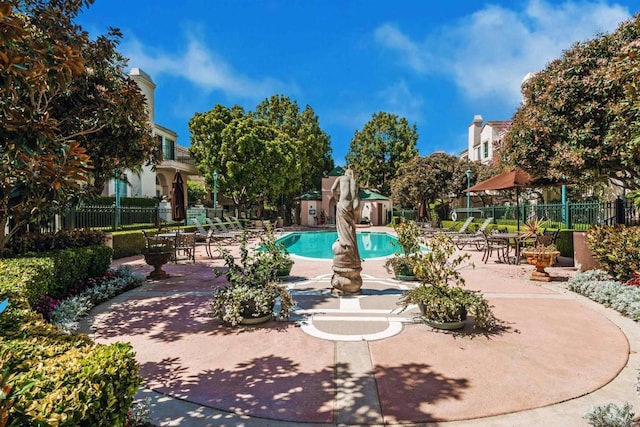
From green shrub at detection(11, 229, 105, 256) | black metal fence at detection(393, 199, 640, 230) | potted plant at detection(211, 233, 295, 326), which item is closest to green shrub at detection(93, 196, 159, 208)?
green shrub at detection(11, 229, 105, 256)

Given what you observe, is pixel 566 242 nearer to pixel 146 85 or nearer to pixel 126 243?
pixel 126 243

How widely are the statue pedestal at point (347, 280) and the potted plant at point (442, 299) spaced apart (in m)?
1.62

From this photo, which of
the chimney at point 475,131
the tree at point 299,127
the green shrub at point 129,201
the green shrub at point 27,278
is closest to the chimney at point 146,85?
the green shrub at point 129,201

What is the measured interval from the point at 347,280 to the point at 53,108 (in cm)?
681

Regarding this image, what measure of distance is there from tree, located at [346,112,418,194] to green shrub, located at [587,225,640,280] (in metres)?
31.2

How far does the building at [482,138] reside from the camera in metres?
30.3

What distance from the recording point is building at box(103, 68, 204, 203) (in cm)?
2335

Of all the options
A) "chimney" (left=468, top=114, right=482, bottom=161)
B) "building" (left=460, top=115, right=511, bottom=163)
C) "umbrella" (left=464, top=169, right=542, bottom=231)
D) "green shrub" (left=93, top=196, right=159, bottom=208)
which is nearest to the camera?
"umbrella" (left=464, top=169, right=542, bottom=231)

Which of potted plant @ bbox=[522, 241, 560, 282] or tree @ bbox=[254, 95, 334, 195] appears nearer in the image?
potted plant @ bbox=[522, 241, 560, 282]

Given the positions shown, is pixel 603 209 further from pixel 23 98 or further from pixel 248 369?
pixel 23 98

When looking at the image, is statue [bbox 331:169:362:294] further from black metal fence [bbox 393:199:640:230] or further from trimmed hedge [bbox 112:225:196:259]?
trimmed hedge [bbox 112:225:196:259]

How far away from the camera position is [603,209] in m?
11.2

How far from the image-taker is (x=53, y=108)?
268 inches

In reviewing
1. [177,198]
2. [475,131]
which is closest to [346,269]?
[177,198]
